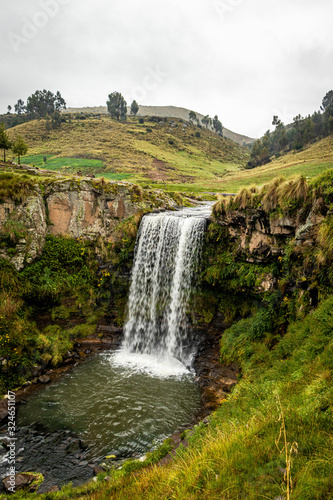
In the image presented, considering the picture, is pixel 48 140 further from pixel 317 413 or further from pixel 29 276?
pixel 317 413

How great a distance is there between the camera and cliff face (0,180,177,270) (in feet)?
43.4

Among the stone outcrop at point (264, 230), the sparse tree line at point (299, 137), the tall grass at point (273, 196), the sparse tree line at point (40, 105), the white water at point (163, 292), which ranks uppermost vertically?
the sparse tree line at point (40, 105)

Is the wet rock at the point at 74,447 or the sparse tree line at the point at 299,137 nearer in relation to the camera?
the wet rock at the point at 74,447

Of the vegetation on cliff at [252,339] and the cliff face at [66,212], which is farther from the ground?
the cliff face at [66,212]

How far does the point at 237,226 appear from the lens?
13023 mm

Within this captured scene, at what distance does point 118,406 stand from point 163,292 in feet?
22.0

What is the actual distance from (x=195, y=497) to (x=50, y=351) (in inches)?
458

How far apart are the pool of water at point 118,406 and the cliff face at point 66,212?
23.0 feet

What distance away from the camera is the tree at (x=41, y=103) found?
97.9 metres

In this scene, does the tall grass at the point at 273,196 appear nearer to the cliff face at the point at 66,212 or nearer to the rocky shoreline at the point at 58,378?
the rocky shoreline at the point at 58,378

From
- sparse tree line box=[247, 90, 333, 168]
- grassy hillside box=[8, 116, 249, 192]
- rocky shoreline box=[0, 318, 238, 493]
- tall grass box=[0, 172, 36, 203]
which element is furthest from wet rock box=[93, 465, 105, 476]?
sparse tree line box=[247, 90, 333, 168]

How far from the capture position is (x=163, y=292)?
48.6 ft

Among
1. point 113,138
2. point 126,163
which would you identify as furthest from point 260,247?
point 113,138

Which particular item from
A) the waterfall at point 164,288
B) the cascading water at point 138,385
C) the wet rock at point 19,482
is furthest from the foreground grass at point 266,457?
the waterfall at point 164,288
